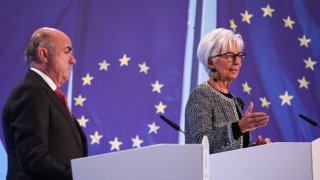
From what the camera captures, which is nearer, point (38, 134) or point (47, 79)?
point (38, 134)

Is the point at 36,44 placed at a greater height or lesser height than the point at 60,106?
greater

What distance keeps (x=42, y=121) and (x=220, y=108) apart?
0.91 metres

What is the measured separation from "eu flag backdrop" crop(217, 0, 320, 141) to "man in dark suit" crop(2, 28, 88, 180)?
2.08 metres

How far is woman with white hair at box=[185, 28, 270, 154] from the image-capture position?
2531 millimetres

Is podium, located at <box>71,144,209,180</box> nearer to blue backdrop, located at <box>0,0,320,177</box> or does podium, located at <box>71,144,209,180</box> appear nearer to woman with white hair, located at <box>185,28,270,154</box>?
woman with white hair, located at <box>185,28,270,154</box>

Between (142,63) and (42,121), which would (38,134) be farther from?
(142,63)

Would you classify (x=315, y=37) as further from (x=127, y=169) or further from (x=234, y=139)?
(x=127, y=169)

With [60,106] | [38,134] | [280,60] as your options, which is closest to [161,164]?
[38,134]

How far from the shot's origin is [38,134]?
206 cm

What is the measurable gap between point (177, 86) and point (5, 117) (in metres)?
1.98

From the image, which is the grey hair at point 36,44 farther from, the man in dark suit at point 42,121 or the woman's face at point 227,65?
the woman's face at point 227,65

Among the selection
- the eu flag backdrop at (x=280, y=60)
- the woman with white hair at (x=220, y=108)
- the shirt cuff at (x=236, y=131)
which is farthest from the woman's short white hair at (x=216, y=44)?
the eu flag backdrop at (x=280, y=60)

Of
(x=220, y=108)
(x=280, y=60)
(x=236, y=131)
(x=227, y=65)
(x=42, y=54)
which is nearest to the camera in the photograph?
(x=42, y=54)

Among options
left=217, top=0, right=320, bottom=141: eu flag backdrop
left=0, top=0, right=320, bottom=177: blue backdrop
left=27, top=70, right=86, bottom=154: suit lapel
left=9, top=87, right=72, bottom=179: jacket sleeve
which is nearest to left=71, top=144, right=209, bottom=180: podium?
left=9, top=87, right=72, bottom=179: jacket sleeve
